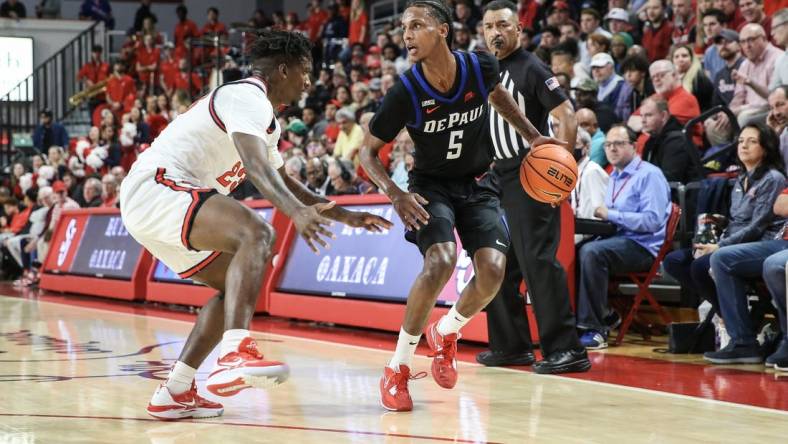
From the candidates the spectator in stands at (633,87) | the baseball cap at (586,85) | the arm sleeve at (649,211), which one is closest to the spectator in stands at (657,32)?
the spectator in stands at (633,87)

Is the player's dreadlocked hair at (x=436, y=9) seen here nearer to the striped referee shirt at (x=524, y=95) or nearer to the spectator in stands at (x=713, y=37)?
the striped referee shirt at (x=524, y=95)

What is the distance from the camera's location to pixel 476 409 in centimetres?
500

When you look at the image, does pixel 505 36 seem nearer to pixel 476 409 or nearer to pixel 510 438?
pixel 476 409

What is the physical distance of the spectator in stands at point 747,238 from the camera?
22.2ft

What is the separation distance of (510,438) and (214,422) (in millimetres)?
1316

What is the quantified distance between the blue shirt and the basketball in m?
2.36

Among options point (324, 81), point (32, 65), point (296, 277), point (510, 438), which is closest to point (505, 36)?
point (510, 438)

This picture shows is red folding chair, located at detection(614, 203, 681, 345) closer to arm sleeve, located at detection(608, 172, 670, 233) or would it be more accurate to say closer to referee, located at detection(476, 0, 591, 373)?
arm sleeve, located at detection(608, 172, 670, 233)

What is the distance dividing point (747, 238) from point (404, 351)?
3.08 m

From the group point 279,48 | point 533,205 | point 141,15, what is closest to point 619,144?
point 533,205

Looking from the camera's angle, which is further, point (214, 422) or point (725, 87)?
point (725, 87)

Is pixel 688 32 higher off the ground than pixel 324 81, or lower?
higher

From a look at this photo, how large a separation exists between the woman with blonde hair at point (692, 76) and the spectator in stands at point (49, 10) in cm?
1793

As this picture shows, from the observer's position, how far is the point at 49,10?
2441 centimetres
